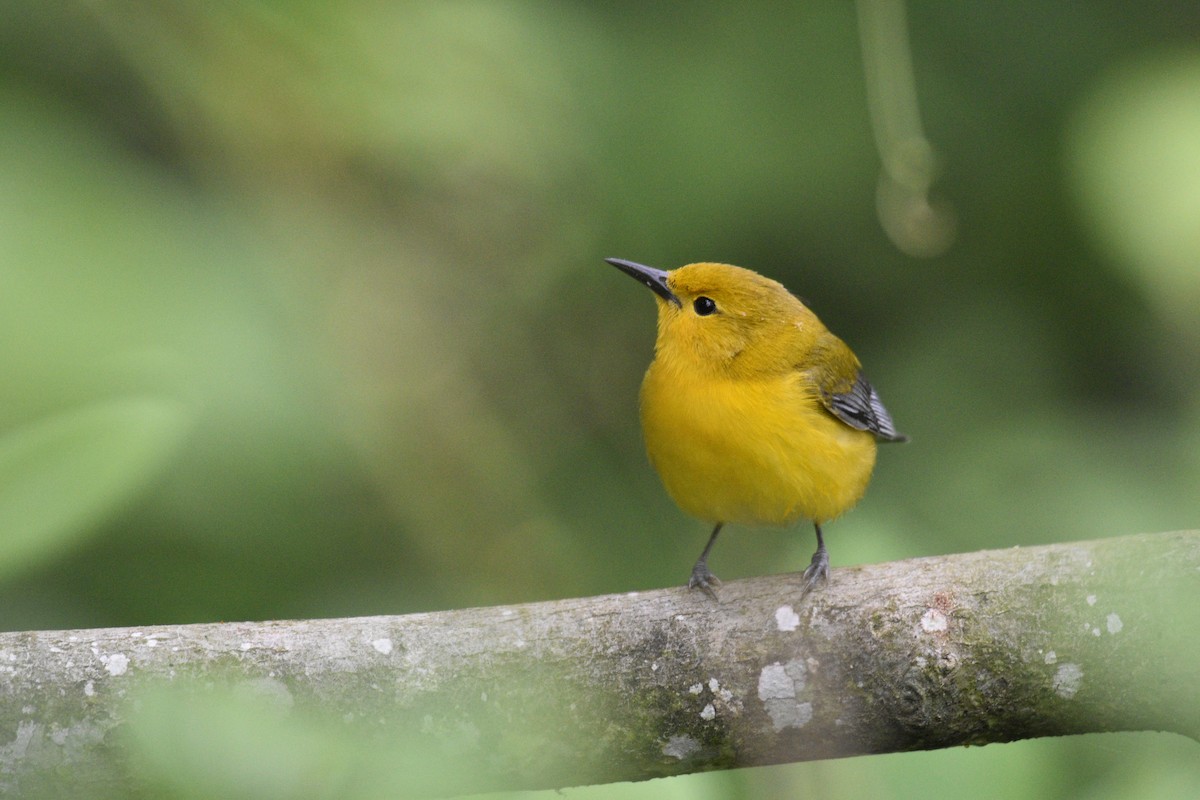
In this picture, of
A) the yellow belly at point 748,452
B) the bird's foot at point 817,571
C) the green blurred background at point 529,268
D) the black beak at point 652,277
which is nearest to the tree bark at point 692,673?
the bird's foot at point 817,571

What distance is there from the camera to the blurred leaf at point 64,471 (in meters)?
1.69

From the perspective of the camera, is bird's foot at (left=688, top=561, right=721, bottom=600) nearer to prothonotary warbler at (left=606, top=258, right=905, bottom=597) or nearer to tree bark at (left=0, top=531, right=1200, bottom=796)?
prothonotary warbler at (left=606, top=258, right=905, bottom=597)

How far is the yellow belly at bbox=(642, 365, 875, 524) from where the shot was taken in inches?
131

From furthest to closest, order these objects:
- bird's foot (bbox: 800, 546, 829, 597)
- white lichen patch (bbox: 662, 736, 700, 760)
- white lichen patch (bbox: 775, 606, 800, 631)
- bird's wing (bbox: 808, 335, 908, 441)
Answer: bird's wing (bbox: 808, 335, 908, 441), bird's foot (bbox: 800, 546, 829, 597), white lichen patch (bbox: 775, 606, 800, 631), white lichen patch (bbox: 662, 736, 700, 760)

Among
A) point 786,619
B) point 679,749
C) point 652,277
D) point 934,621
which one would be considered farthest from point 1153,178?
point 679,749

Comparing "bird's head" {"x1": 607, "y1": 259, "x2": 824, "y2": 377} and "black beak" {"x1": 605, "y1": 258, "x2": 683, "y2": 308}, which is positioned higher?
"black beak" {"x1": 605, "y1": 258, "x2": 683, "y2": 308}

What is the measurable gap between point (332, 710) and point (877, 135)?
9.06ft

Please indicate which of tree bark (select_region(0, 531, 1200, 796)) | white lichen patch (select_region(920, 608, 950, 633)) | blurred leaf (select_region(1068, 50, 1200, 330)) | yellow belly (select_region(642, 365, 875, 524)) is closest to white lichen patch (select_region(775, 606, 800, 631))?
tree bark (select_region(0, 531, 1200, 796))

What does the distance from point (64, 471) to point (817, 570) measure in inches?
73.4

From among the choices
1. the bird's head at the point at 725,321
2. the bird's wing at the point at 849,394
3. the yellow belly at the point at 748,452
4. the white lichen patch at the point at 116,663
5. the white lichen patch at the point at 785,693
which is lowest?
the white lichen patch at the point at 785,693

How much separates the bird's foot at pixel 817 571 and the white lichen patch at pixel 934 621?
0.32m

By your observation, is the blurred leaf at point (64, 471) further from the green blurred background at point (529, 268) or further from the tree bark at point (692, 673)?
the green blurred background at point (529, 268)

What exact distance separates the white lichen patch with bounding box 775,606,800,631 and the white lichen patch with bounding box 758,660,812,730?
98 mm

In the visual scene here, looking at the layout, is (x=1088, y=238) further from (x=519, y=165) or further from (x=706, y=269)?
(x=519, y=165)
